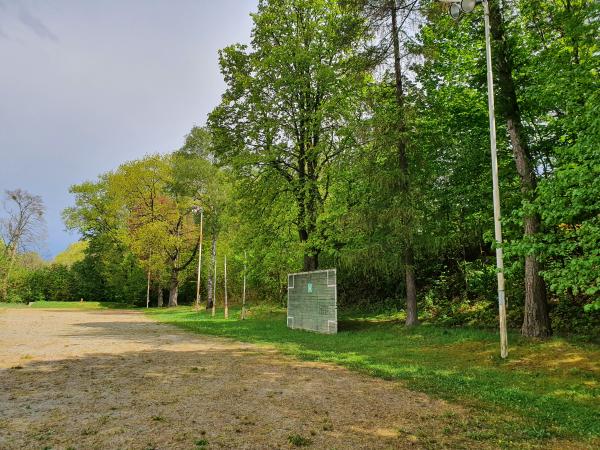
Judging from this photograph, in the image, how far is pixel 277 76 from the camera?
60.5 ft

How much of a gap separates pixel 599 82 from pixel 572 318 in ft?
21.3

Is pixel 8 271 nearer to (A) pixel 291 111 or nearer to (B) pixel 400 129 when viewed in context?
(A) pixel 291 111

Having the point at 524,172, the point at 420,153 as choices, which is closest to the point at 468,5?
the point at 524,172

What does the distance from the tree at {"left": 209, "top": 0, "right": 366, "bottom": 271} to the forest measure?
3.1 inches

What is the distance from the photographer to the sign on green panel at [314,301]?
49.5 feet

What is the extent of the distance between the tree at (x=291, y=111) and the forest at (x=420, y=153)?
0.08 m

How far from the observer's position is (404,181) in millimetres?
13930

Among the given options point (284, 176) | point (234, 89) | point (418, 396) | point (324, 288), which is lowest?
point (418, 396)

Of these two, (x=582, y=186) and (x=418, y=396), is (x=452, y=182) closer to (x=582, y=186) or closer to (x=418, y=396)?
(x=582, y=186)

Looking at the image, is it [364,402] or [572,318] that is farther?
[572,318]

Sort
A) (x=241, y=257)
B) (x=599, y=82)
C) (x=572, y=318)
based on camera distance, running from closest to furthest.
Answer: (x=599, y=82) → (x=572, y=318) → (x=241, y=257)

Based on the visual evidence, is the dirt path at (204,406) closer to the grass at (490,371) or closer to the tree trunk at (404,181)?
the grass at (490,371)

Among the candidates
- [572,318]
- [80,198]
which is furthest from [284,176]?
[80,198]

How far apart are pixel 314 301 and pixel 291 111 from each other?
835cm
